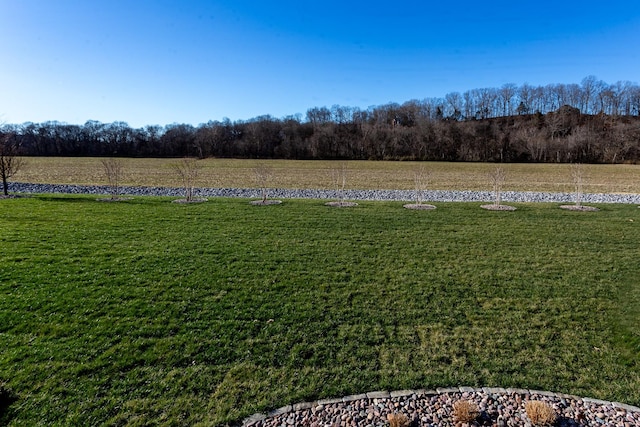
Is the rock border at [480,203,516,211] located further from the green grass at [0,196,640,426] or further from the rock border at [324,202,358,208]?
the rock border at [324,202,358,208]

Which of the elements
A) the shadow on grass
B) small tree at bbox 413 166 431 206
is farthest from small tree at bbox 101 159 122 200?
the shadow on grass

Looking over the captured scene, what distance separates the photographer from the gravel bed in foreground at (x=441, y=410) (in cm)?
302

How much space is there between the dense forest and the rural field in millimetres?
63509

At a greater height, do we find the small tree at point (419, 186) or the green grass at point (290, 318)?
the small tree at point (419, 186)

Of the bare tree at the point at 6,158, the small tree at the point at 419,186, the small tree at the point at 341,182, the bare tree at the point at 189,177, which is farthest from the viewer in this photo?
the small tree at the point at 341,182

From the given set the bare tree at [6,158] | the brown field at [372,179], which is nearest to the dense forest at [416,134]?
the brown field at [372,179]

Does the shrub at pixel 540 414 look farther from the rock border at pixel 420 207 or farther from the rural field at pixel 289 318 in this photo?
the rock border at pixel 420 207

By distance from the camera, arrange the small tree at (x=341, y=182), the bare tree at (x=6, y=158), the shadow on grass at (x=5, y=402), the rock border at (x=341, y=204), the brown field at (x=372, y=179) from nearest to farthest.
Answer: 1. the shadow on grass at (x=5, y=402)
2. the rock border at (x=341, y=204)
3. the bare tree at (x=6, y=158)
4. the small tree at (x=341, y=182)
5. the brown field at (x=372, y=179)

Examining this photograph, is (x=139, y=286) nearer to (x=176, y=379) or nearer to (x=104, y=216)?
(x=176, y=379)

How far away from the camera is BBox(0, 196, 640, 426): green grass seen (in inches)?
137

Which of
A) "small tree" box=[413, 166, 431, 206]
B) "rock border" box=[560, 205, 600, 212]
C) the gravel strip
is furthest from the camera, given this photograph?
the gravel strip

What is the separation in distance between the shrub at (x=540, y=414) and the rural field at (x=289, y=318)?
46 cm

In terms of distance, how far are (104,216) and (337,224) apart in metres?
8.25

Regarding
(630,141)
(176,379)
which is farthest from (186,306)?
(630,141)
